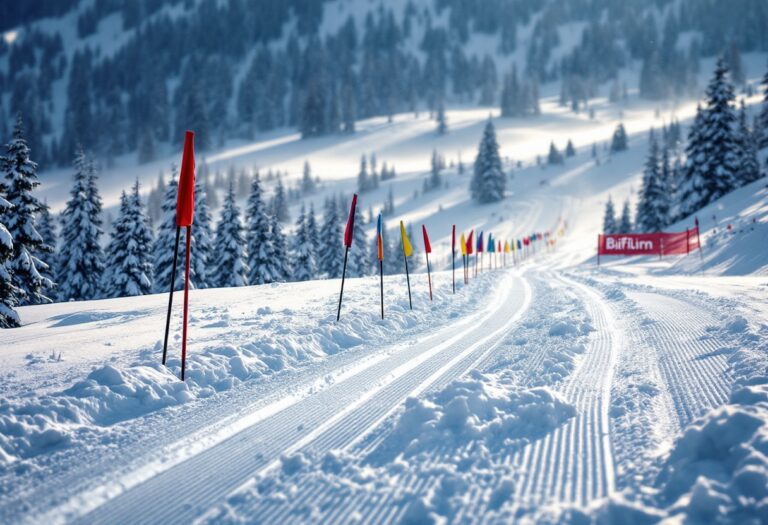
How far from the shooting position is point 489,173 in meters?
84.4

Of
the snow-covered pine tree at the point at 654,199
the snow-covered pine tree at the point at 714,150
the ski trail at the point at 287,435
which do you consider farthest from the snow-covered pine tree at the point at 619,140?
the ski trail at the point at 287,435

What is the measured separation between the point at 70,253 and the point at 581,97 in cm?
21576

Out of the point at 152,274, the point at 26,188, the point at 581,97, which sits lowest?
the point at 152,274

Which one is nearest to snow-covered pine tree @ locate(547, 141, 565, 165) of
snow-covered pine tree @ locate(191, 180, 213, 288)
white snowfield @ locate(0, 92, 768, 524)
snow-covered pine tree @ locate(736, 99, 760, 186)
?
snow-covered pine tree @ locate(736, 99, 760, 186)

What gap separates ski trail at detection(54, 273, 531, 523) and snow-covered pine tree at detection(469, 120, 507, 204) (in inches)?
3267

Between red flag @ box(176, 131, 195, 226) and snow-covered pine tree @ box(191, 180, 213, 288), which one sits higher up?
red flag @ box(176, 131, 195, 226)

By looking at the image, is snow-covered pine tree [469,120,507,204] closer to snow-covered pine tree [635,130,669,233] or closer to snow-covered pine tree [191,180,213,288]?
snow-covered pine tree [635,130,669,233]

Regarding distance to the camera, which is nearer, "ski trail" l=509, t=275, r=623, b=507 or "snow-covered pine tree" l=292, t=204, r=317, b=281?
"ski trail" l=509, t=275, r=623, b=507

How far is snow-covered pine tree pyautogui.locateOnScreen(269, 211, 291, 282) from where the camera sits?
104 feet

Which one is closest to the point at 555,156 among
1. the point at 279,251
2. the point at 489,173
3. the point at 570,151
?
the point at 570,151

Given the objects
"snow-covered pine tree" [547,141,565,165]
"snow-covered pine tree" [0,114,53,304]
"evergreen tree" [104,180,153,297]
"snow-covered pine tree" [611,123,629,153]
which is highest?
"snow-covered pine tree" [611,123,629,153]

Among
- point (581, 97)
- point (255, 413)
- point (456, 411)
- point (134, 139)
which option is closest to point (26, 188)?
point (255, 413)

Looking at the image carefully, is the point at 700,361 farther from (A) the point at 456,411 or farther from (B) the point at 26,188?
(B) the point at 26,188

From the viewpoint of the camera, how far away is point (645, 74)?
195m
